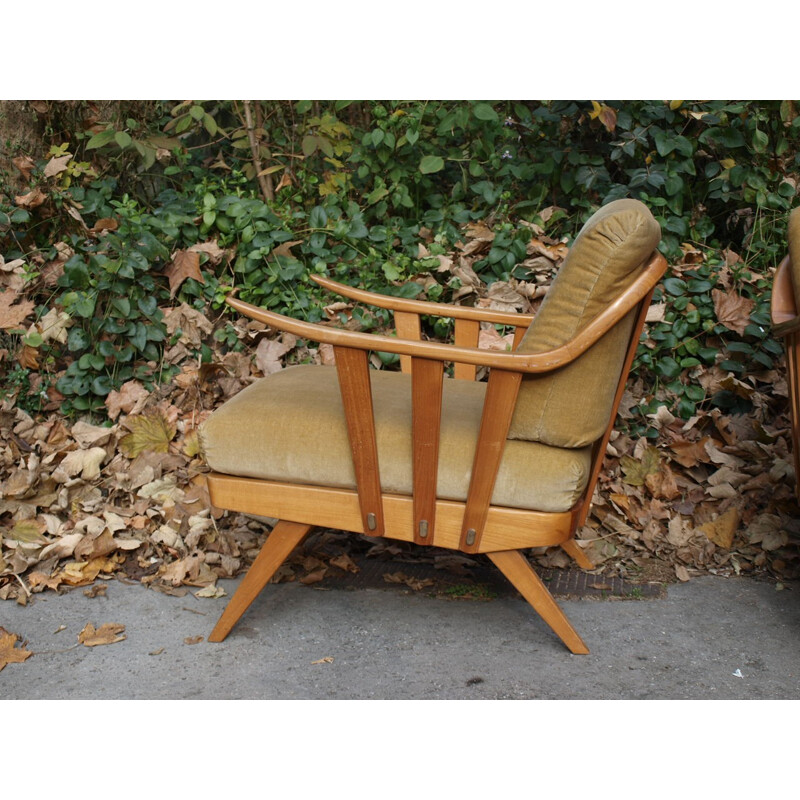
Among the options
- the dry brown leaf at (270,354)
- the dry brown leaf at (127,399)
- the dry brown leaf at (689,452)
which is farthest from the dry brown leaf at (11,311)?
the dry brown leaf at (689,452)

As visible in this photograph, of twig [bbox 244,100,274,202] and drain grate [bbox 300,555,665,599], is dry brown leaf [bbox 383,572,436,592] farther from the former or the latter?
twig [bbox 244,100,274,202]

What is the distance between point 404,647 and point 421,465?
58 cm

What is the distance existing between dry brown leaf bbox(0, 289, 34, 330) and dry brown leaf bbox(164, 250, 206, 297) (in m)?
0.57

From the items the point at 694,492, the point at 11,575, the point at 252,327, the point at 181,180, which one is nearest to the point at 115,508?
the point at 11,575

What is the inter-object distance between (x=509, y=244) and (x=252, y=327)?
1109 mm

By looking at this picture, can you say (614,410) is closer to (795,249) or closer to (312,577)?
(795,249)

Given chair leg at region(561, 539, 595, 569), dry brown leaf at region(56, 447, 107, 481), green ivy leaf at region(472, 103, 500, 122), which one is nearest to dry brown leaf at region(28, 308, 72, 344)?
dry brown leaf at region(56, 447, 107, 481)

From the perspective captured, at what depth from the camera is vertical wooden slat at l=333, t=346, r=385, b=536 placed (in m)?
2.10

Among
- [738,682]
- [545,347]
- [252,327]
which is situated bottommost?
[738,682]

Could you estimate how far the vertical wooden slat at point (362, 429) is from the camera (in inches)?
82.6

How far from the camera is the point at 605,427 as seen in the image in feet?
7.54

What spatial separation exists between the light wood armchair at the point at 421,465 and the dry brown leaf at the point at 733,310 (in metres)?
1.14

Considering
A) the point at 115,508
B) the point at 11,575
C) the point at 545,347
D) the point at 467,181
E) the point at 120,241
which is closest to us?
the point at 545,347

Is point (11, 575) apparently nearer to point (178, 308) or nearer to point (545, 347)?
point (178, 308)
